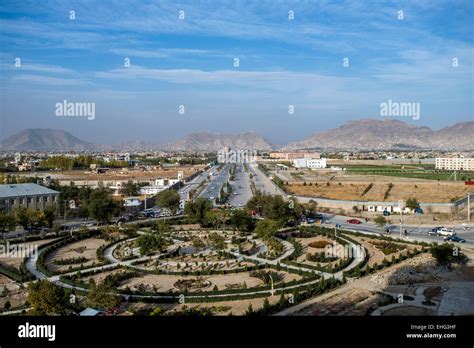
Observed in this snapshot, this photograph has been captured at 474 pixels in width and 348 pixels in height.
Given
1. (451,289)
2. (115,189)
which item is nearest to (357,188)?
(115,189)

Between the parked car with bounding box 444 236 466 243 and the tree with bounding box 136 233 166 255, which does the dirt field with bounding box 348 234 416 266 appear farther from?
the tree with bounding box 136 233 166 255

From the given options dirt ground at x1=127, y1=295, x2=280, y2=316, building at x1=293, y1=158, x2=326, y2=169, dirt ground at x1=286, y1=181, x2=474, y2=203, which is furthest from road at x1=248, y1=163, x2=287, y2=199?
building at x1=293, y1=158, x2=326, y2=169

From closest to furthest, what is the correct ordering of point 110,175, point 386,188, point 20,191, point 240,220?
1. point 240,220
2. point 20,191
3. point 386,188
4. point 110,175

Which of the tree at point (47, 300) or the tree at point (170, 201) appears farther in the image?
the tree at point (170, 201)

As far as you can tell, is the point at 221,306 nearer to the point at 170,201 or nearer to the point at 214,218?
the point at 214,218

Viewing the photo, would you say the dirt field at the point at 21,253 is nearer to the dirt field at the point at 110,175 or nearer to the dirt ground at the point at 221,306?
the dirt ground at the point at 221,306

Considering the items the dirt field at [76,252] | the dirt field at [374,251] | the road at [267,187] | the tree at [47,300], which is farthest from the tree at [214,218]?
the tree at [47,300]

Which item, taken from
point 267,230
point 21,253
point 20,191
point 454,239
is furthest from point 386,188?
point 21,253
